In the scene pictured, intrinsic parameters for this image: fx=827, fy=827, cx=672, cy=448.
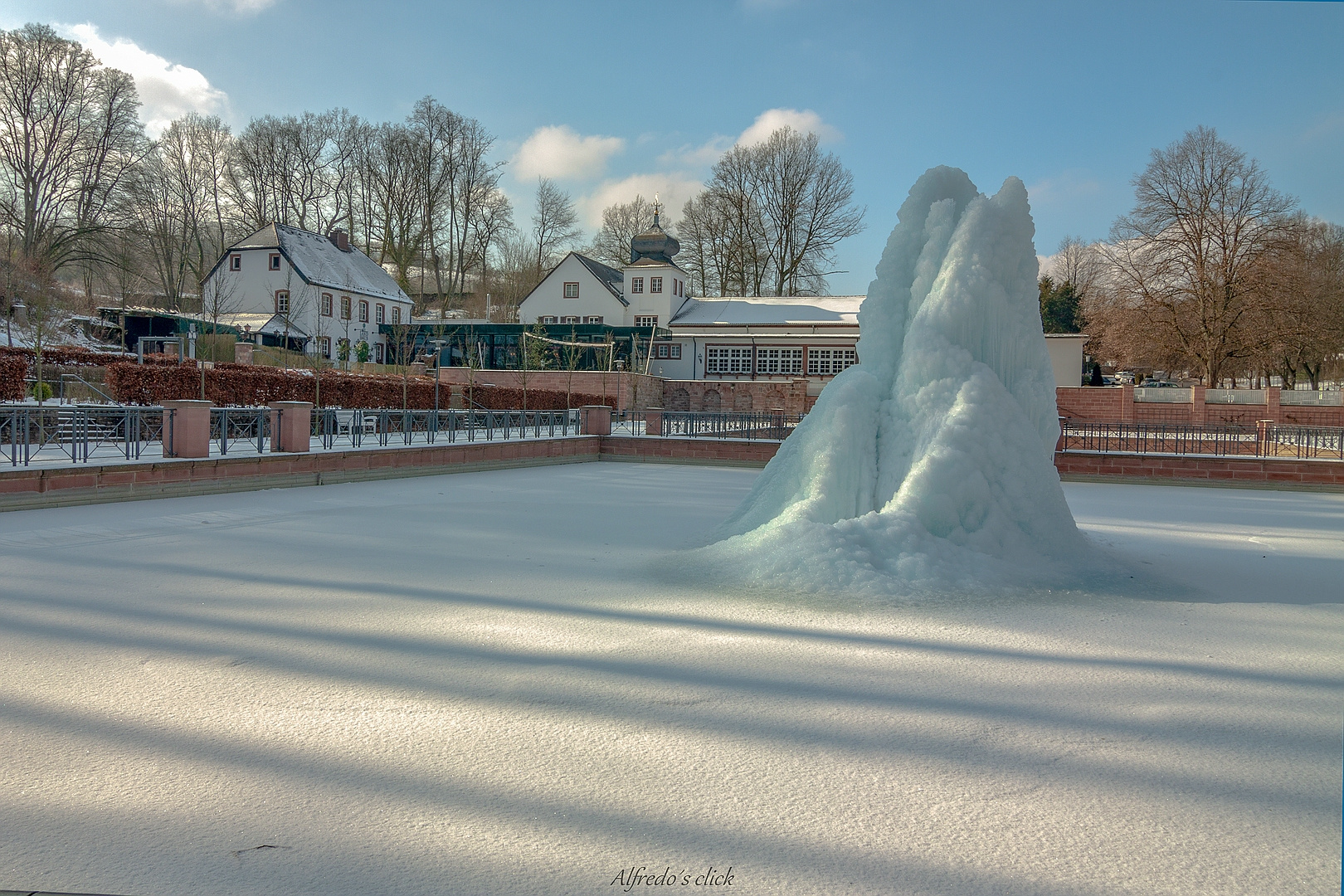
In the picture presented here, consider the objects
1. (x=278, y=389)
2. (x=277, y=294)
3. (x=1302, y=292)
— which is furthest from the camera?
(x=277, y=294)

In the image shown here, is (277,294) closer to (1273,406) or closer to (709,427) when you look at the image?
(709,427)

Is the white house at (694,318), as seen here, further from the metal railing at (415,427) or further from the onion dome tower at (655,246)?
the metal railing at (415,427)

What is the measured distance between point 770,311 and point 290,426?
41272 mm

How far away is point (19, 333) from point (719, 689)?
117 feet

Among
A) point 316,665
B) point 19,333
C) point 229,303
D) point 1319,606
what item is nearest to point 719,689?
point 316,665

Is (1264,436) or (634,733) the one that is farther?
(1264,436)

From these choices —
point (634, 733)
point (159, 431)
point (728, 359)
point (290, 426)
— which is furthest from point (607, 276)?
point (634, 733)

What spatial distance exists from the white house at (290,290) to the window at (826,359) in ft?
89.8

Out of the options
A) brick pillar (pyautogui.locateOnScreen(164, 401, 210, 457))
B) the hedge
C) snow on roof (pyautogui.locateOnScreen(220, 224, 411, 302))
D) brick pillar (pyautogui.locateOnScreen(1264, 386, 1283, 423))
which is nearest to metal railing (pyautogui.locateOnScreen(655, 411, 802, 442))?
the hedge

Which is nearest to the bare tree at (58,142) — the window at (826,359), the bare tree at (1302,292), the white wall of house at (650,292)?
the white wall of house at (650,292)

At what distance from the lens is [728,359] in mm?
53000

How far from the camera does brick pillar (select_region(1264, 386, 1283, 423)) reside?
38.1m

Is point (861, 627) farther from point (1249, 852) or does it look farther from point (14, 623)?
point (14, 623)

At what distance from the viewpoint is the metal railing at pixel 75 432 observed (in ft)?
45.1
